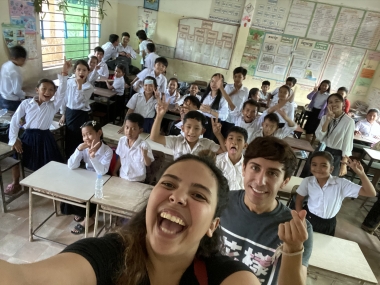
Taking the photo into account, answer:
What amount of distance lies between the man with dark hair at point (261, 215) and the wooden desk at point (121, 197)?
0.95m

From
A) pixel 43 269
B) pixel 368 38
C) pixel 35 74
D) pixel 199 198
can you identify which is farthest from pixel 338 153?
pixel 35 74

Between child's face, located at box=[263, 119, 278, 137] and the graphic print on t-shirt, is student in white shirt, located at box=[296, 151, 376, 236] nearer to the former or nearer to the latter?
child's face, located at box=[263, 119, 278, 137]

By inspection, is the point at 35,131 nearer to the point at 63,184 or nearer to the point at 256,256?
the point at 63,184

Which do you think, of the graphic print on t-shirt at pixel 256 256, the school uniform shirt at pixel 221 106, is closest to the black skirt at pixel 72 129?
the school uniform shirt at pixel 221 106

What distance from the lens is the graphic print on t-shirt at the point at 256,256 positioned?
122 centimetres

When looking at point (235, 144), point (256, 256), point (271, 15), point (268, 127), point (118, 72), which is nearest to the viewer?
point (256, 256)

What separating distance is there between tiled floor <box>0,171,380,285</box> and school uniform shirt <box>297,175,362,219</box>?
135 centimetres

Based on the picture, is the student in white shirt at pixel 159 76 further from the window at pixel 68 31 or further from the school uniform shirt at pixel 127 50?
the school uniform shirt at pixel 127 50

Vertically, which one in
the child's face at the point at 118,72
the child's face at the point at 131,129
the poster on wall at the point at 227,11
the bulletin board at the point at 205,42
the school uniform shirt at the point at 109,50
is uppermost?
the poster on wall at the point at 227,11

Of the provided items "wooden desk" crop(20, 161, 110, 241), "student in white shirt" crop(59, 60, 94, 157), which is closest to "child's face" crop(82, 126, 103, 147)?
"wooden desk" crop(20, 161, 110, 241)

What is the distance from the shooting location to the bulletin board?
7.00m

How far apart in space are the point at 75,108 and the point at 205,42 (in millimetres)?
4540

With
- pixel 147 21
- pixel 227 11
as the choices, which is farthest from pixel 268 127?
pixel 147 21

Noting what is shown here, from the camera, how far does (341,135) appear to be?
354 centimetres
